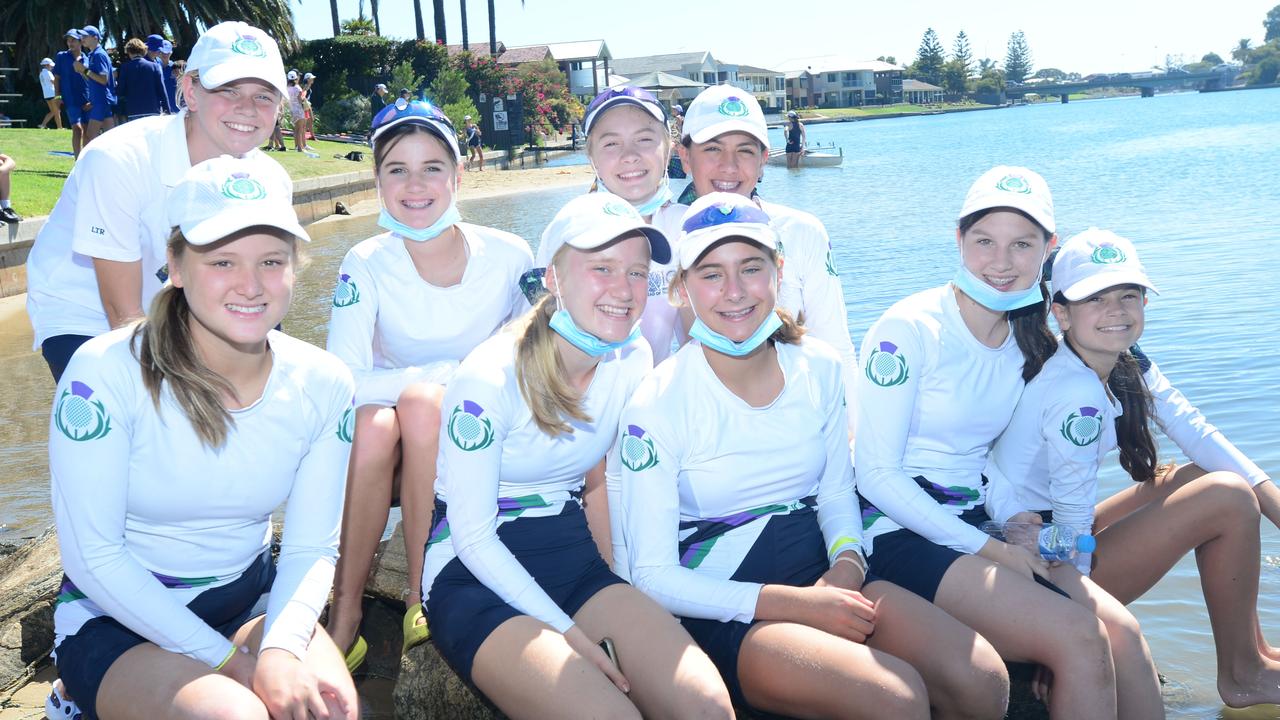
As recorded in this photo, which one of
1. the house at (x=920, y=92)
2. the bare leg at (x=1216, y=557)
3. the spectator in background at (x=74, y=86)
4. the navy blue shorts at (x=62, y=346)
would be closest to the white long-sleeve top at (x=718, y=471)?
the bare leg at (x=1216, y=557)

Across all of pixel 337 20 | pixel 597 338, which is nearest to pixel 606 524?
pixel 597 338

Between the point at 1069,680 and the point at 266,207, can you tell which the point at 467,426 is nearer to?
the point at 266,207

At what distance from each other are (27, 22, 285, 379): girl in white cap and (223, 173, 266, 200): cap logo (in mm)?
1063

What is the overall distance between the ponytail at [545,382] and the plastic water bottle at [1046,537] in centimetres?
151

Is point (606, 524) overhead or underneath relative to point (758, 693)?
overhead

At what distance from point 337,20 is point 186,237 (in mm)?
47992

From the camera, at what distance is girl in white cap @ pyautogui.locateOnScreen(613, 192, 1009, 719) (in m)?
3.08

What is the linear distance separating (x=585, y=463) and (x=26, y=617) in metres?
2.34

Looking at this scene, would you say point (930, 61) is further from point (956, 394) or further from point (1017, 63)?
point (956, 394)

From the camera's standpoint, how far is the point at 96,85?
17641mm

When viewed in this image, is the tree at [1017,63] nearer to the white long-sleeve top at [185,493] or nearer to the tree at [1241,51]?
the tree at [1241,51]

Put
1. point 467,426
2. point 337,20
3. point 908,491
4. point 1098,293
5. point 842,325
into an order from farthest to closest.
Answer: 1. point 337,20
2. point 842,325
3. point 1098,293
4. point 908,491
5. point 467,426

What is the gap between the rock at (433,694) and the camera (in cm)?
337

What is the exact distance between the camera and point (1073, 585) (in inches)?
132
